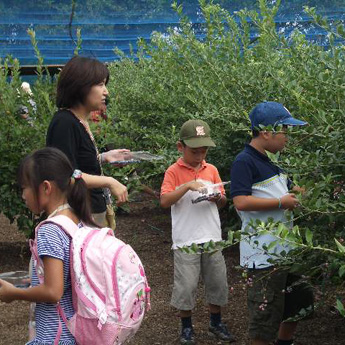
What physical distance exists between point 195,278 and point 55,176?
1991mm

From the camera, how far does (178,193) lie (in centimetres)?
506

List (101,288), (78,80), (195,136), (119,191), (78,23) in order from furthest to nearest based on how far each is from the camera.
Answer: (78,23) < (195,136) < (78,80) < (119,191) < (101,288)

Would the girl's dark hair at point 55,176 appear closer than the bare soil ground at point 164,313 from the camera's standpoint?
Yes

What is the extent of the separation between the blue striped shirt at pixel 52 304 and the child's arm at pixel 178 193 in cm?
182

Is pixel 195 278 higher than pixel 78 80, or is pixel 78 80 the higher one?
pixel 78 80

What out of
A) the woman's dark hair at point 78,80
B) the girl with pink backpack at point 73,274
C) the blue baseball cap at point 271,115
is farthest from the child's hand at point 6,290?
the blue baseball cap at point 271,115

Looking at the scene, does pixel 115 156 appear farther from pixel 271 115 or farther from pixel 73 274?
pixel 73 274

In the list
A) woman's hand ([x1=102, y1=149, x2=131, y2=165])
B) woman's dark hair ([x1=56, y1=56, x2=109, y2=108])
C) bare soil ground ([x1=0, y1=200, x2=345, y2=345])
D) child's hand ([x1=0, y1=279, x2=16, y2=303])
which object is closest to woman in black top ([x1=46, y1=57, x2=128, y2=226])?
woman's dark hair ([x1=56, y1=56, x2=109, y2=108])

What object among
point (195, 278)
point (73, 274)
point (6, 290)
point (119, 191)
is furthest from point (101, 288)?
point (195, 278)

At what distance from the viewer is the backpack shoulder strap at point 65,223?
10.7 feet

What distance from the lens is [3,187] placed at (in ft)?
22.6

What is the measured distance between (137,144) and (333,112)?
4948 mm

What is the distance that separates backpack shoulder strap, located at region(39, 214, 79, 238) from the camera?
326 cm

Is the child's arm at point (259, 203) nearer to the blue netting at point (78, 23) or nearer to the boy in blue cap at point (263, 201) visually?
the boy in blue cap at point (263, 201)
